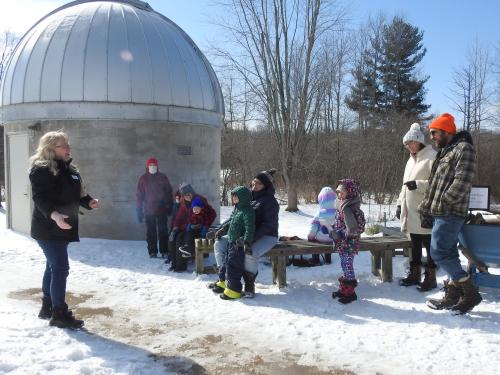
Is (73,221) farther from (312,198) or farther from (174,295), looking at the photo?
(312,198)

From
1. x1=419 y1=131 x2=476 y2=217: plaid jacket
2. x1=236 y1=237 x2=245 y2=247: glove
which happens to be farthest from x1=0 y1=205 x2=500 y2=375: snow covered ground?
x1=419 y1=131 x2=476 y2=217: plaid jacket

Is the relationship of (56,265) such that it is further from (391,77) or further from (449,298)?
(391,77)

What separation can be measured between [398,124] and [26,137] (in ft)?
69.9

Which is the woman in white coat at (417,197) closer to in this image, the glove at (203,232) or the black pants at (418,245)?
the black pants at (418,245)

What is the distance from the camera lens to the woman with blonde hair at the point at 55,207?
4.04m

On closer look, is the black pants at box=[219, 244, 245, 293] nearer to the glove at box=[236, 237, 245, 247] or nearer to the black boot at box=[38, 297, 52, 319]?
the glove at box=[236, 237, 245, 247]

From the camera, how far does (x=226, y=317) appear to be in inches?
190

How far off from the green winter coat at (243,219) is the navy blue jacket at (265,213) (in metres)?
0.14

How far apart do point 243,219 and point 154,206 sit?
2885 millimetres

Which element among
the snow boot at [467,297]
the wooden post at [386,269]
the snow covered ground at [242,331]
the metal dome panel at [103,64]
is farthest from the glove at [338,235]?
the metal dome panel at [103,64]

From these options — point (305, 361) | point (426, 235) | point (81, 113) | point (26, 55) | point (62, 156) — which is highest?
point (26, 55)

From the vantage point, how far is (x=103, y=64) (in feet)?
28.5

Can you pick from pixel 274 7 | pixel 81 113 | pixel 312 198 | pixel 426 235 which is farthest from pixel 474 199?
pixel 312 198

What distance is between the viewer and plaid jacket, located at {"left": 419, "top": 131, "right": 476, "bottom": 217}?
4422 millimetres
